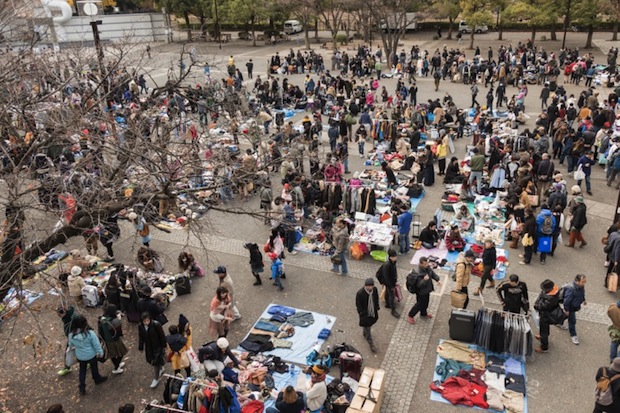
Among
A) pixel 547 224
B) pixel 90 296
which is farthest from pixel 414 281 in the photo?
pixel 90 296

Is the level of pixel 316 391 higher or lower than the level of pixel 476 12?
lower

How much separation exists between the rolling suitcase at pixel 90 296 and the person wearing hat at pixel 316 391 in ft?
20.8

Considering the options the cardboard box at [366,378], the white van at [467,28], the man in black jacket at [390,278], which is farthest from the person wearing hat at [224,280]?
the white van at [467,28]

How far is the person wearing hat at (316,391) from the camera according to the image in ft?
27.2

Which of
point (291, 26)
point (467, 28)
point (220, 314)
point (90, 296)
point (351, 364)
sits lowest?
point (90, 296)

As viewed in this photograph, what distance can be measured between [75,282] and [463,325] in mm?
8663

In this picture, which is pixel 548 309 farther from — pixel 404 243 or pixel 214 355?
pixel 214 355

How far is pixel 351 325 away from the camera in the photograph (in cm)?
1112

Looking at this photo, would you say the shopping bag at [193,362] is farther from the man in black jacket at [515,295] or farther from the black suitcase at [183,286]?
the man in black jacket at [515,295]

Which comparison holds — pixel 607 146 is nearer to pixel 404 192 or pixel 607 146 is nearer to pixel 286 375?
pixel 404 192

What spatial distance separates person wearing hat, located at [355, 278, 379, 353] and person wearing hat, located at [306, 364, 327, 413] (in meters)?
1.90

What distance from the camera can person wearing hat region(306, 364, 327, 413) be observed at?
8297 millimetres

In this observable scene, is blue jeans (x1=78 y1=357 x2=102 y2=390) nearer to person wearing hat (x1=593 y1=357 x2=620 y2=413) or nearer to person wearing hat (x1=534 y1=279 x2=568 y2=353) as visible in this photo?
person wearing hat (x1=534 y1=279 x2=568 y2=353)

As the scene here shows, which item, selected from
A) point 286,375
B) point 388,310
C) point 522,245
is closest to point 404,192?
point 522,245
